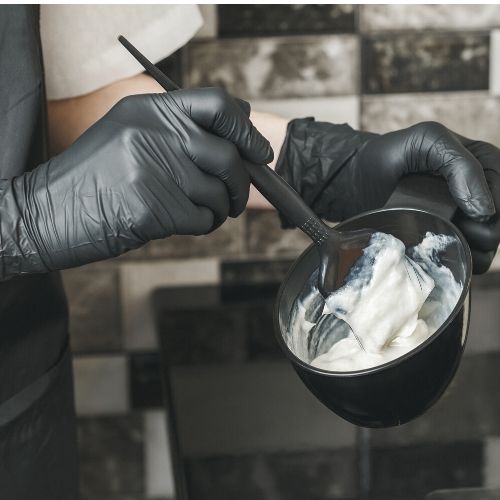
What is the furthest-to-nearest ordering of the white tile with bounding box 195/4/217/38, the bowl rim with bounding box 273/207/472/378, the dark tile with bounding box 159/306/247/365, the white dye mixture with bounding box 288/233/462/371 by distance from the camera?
the white tile with bounding box 195/4/217/38
the dark tile with bounding box 159/306/247/365
the white dye mixture with bounding box 288/233/462/371
the bowl rim with bounding box 273/207/472/378

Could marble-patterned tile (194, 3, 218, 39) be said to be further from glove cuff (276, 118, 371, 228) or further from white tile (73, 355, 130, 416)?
white tile (73, 355, 130, 416)

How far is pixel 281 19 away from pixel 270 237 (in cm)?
40

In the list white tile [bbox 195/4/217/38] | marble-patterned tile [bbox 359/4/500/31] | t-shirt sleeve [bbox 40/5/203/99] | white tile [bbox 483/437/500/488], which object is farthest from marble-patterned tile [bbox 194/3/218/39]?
white tile [bbox 483/437/500/488]

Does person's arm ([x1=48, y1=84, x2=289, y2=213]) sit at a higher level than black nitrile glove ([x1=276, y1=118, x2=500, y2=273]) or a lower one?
higher

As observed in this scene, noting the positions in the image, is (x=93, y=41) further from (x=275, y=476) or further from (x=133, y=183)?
(x=275, y=476)

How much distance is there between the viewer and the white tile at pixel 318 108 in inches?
54.6

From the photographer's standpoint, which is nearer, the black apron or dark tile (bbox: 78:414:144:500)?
the black apron

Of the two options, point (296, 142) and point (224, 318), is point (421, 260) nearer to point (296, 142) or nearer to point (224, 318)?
point (296, 142)

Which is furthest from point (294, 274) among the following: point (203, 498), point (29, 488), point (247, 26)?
point (247, 26)

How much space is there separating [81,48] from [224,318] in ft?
1.66

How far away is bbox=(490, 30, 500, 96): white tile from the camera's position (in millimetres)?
1416

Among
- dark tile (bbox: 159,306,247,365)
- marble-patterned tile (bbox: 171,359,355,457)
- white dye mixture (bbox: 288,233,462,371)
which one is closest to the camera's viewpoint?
white dye mixture (bbox: 288,233,462,371)

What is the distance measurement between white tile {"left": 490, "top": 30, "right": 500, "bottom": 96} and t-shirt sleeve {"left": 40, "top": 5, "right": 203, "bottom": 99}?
600mm

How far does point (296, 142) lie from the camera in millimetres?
1081
